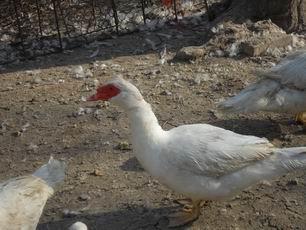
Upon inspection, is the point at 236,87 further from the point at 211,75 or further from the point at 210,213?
the point at 210,213

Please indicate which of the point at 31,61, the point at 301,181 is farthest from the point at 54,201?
the point at 31,61

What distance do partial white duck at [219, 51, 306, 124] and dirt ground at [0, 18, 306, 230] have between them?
1.01ft

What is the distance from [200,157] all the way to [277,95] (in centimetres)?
155

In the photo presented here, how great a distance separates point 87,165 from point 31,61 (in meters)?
2.70

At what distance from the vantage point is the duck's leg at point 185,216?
4.41 metres

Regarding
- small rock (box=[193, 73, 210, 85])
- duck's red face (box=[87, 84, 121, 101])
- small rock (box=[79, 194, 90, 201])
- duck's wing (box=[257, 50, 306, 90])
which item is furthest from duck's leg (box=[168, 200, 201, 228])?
small rock (box=[193, 73, 210, 85])

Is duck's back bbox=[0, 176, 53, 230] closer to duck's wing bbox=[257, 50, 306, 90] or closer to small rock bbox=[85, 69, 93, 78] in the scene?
duck's wing bbox=[257, 50, 306, 90]

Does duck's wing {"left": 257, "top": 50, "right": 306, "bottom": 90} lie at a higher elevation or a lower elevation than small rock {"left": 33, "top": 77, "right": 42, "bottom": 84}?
higher

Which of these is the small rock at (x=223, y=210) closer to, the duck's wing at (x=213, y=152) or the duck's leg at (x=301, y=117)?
the duck's wing at (x=213, y=152)

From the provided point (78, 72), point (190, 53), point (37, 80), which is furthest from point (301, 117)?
point (37, 80)

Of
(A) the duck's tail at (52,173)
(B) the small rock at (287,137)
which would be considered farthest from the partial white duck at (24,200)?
(B) the small rock at (287,137)

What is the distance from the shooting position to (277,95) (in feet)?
17.5

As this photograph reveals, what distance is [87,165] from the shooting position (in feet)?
17.0

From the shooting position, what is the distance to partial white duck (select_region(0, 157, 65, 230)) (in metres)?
3.92
